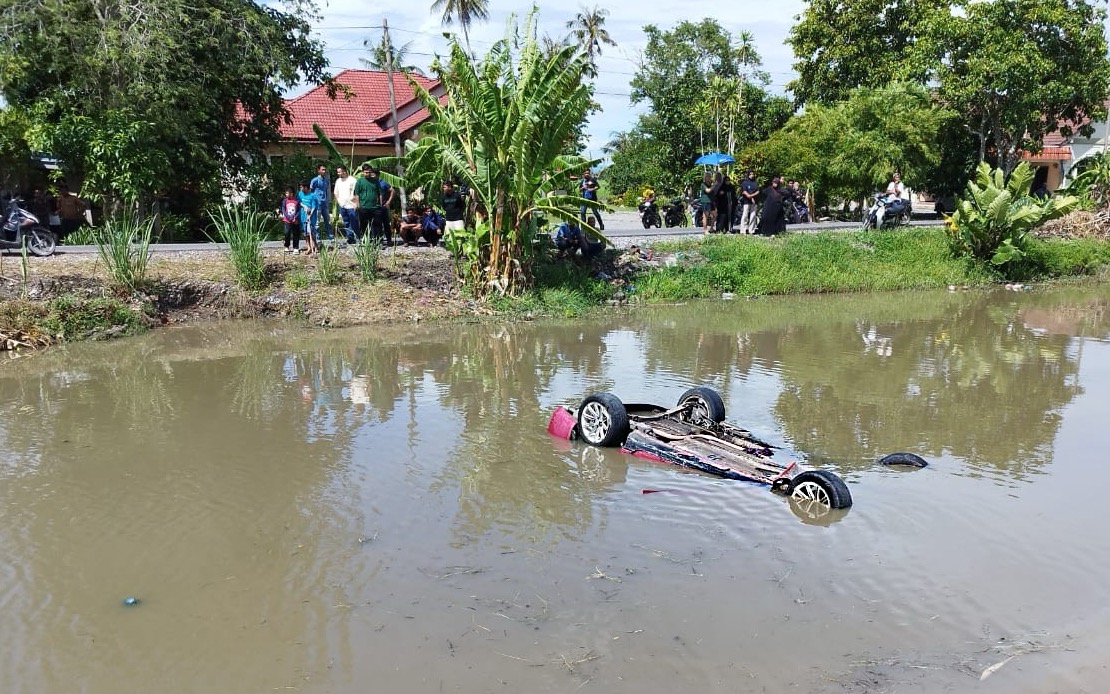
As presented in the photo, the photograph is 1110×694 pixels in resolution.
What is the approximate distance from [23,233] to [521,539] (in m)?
12.7

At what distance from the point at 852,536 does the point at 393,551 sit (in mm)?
3061

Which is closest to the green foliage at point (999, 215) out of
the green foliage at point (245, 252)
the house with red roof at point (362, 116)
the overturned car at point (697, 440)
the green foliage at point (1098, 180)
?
the green foliage at point (1098, 180)

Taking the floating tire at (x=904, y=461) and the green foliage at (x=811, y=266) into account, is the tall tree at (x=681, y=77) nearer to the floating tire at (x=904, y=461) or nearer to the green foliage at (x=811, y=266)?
the green foliage at (x=811, y=266)

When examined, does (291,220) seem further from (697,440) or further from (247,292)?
(697,440)

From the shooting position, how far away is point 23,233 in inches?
588

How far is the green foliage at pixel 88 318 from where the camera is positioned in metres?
12.8

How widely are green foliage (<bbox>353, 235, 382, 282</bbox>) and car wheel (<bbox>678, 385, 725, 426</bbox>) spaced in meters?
8.35

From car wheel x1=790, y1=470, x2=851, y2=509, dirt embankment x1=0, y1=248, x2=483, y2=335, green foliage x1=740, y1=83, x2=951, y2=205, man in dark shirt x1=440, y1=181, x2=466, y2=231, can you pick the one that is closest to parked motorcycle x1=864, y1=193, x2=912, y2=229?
green foliage x1=740, y1=83, x2=951, y2=205

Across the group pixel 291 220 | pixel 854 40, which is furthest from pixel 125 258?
pixel 854 40

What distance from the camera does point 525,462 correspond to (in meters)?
7.69

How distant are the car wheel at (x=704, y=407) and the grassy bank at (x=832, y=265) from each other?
876 centimetres

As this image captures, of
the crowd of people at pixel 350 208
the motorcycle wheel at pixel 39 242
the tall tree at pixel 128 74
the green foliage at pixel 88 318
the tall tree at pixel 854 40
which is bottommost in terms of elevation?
the green foliage at pixel 88 318

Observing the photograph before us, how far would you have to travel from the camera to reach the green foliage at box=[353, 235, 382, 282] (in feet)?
50.1

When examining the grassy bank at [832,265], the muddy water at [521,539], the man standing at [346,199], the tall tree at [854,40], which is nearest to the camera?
the muddy water at [521,539]
